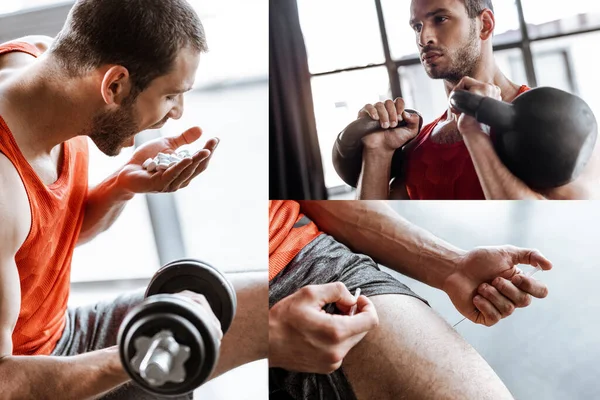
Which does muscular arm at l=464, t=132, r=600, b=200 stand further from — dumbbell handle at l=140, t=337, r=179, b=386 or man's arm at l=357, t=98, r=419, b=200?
dumbbell handle at l=140, t=337, r=179, b=386

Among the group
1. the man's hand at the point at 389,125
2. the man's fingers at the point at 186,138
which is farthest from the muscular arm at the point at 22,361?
the man's hand at the point at 389,125

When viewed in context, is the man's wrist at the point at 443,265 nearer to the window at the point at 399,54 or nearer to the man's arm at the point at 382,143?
the man's arm at the point at 382,143

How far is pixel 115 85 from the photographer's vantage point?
162cm

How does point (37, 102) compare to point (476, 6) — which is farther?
point (37, 102)

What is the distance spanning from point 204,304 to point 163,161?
437 mm

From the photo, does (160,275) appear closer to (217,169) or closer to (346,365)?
(217,169)

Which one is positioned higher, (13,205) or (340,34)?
(340,34)

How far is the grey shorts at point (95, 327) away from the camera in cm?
175

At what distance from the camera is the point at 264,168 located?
73.6 inches

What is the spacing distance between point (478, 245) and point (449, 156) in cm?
24

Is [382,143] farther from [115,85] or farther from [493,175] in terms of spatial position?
[115,85]

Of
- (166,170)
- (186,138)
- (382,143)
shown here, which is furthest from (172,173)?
(382,143)

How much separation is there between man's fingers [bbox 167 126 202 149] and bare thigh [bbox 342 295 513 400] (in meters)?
0.71

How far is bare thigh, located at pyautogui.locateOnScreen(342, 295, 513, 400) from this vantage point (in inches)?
60.3
